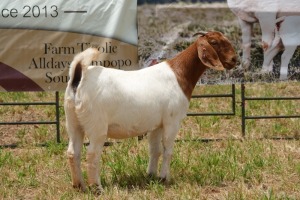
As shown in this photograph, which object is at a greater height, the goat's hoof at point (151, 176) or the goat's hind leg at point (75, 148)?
the goat's hind leg at point (75, 148)

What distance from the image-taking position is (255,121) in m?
9.09

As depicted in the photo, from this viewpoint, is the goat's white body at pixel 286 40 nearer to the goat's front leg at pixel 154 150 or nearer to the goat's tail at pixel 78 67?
the goat's front leg at pixel 154 150

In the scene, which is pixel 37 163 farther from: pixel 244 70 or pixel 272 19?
pixel 272 19

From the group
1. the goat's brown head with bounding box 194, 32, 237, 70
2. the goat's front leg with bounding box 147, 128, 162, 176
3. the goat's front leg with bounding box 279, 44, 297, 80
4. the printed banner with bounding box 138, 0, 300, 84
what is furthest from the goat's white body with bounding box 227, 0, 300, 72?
the goat's front leg with bounding box 147, 128, 162, 176

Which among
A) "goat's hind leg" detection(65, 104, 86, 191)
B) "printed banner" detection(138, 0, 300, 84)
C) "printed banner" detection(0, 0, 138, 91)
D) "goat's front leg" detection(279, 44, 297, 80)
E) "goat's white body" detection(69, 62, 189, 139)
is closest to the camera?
"goat's white body" detection(69, 62, 189, 139)

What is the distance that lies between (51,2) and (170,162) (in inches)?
96.7

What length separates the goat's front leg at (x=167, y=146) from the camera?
6.24m

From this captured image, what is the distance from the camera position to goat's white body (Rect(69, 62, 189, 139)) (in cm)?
581

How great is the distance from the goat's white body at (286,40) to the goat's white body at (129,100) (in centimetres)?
221

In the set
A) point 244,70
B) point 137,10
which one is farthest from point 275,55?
point 137,10

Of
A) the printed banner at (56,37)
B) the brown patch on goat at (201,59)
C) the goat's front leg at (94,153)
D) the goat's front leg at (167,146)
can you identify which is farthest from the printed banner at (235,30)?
the goat's front leg at (94,153)

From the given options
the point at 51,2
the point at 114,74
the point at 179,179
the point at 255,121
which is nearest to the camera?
the point at 114,74

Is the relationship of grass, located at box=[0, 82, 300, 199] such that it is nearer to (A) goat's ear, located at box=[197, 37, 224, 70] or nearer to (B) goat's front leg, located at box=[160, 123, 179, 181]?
(B) goat's front leg, located at box=[160, 123, 179, 181]

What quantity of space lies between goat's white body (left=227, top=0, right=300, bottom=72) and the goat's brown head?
5.45 ft
